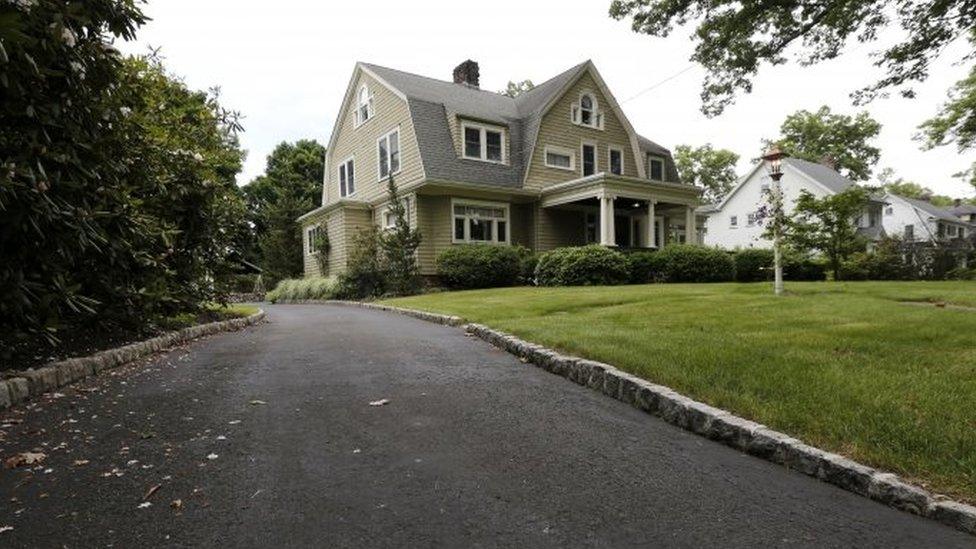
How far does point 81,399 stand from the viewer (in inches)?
184

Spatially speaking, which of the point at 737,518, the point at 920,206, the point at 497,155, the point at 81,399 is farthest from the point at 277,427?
the point at 920,206

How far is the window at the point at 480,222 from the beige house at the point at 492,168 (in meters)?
0.04

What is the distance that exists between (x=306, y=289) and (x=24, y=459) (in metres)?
19.4

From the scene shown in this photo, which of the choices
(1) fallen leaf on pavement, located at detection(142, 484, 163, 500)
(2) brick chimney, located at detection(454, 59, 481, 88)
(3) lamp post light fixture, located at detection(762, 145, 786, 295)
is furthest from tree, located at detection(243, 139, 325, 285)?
(1) fallen leaf on pavement, located at detection(142, 484, 163, 500)

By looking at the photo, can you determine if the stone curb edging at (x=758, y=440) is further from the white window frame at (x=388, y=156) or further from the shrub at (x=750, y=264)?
the shrub at (x=750, y=264)

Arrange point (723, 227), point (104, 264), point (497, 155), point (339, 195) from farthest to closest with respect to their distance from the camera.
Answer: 1. point (723, 227)
2. point (339, 195)
3. point (497, 155)
4. point (104, 264)

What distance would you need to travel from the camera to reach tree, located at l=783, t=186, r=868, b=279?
18.2m

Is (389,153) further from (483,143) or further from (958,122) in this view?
(958,122)

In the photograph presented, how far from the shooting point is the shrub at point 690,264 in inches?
742

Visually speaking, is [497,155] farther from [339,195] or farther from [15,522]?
[15,522]

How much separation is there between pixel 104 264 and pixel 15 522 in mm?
4806

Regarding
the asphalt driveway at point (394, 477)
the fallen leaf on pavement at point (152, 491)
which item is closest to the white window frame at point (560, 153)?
the asphalt driveway at point (394, 477)

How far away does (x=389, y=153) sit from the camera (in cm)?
2180

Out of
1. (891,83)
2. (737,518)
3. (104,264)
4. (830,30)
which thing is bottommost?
(737,518)
